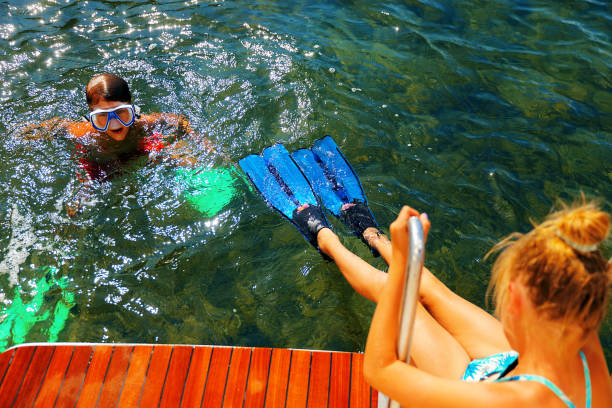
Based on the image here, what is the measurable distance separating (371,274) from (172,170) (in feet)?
7.30

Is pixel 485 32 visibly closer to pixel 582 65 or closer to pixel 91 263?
pixel 582 65

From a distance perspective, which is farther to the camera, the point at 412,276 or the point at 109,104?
the point at 109,104

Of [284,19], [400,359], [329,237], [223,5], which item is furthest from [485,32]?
[400,359]

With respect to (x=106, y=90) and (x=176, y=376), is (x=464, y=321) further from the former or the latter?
(x=106, y=90)

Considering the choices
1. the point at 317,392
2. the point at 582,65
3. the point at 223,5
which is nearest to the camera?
the point at 317,392

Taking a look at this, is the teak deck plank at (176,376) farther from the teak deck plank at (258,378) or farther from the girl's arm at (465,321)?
the girl's arm at (465,321)

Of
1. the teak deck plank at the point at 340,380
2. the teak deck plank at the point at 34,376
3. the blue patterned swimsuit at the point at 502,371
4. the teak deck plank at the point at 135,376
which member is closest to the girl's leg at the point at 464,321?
the blue patterned swimsuit at the point at 502,371

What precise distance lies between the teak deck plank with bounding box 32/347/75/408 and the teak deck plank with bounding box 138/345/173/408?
475 mm

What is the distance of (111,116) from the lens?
411cm

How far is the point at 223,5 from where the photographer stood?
22.1 ft

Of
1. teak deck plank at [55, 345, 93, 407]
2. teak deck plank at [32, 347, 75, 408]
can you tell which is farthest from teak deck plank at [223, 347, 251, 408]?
teak deck plank at [32, 347, 75, 408]

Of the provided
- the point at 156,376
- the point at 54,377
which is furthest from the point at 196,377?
the point at 54,377

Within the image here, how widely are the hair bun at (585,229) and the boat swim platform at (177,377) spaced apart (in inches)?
61.8

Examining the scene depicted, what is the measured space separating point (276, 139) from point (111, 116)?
148 cm
